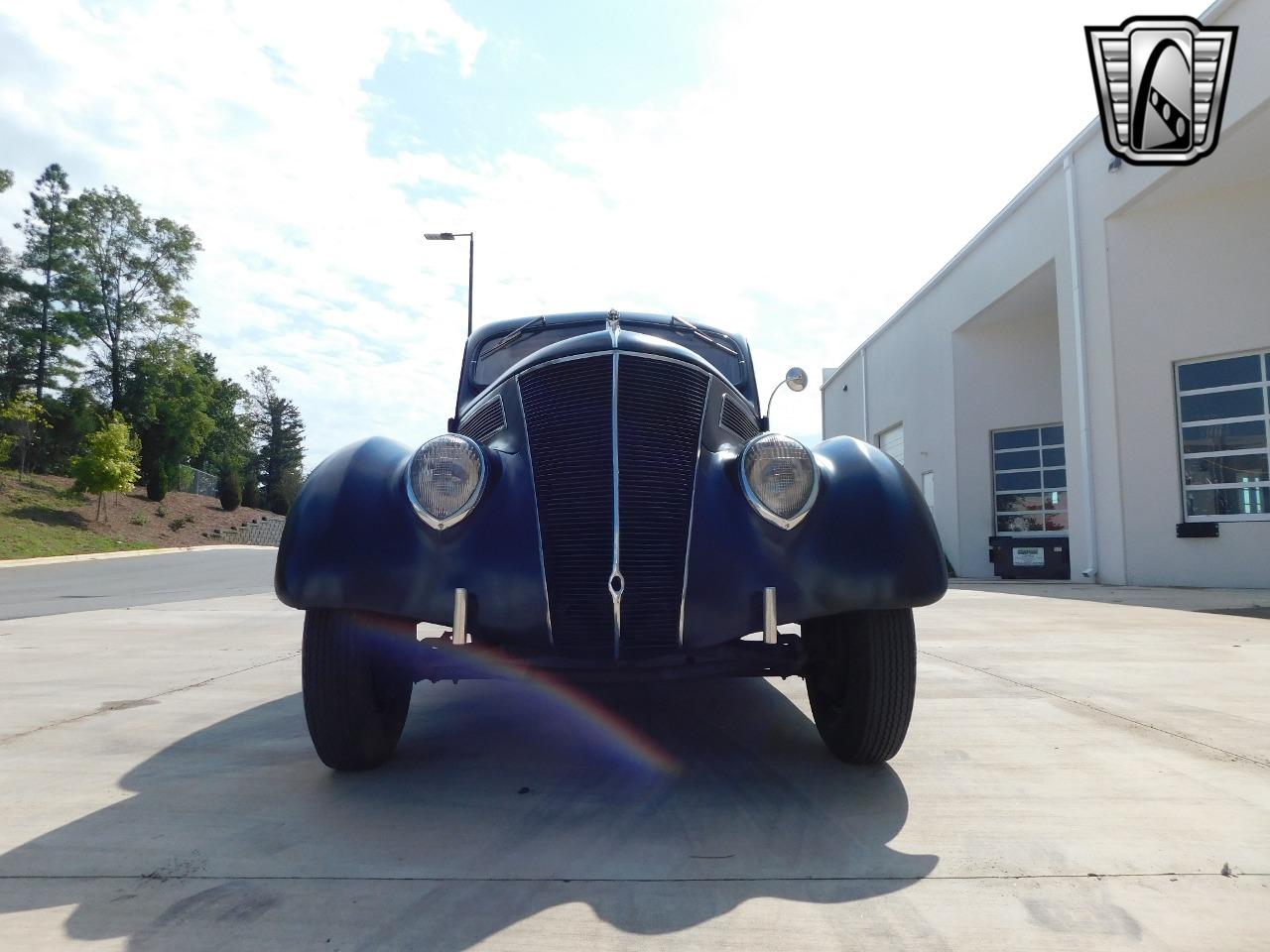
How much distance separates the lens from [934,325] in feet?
65.8

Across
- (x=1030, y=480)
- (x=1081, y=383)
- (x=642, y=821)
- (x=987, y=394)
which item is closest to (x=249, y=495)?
(x=987, y=394)

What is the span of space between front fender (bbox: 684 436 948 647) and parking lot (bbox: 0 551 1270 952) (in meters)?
0.61

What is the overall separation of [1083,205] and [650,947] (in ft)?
50.0

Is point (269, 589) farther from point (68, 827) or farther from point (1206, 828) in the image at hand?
point (1206, 828)

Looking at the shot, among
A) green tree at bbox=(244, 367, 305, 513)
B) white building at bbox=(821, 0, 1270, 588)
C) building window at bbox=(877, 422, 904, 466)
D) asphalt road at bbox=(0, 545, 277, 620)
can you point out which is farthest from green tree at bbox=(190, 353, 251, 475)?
white building at bbox=(821, 0, 1270, 588)

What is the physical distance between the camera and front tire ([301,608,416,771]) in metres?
2.58

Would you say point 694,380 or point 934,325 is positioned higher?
point 934,325

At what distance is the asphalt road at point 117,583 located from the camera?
997 centimetres

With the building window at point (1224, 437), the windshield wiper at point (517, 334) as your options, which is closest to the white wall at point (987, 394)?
the building window at point (1224, 437)

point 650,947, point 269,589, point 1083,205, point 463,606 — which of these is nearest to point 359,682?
point 463,606

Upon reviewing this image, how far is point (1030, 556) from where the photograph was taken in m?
16.7

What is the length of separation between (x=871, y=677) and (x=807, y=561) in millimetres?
477

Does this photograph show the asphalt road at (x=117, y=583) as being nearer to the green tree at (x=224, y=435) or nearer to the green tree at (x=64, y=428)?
the green tree at (x=64, y=428)

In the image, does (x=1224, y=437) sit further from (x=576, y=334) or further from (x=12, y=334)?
(x=12, y=334)
